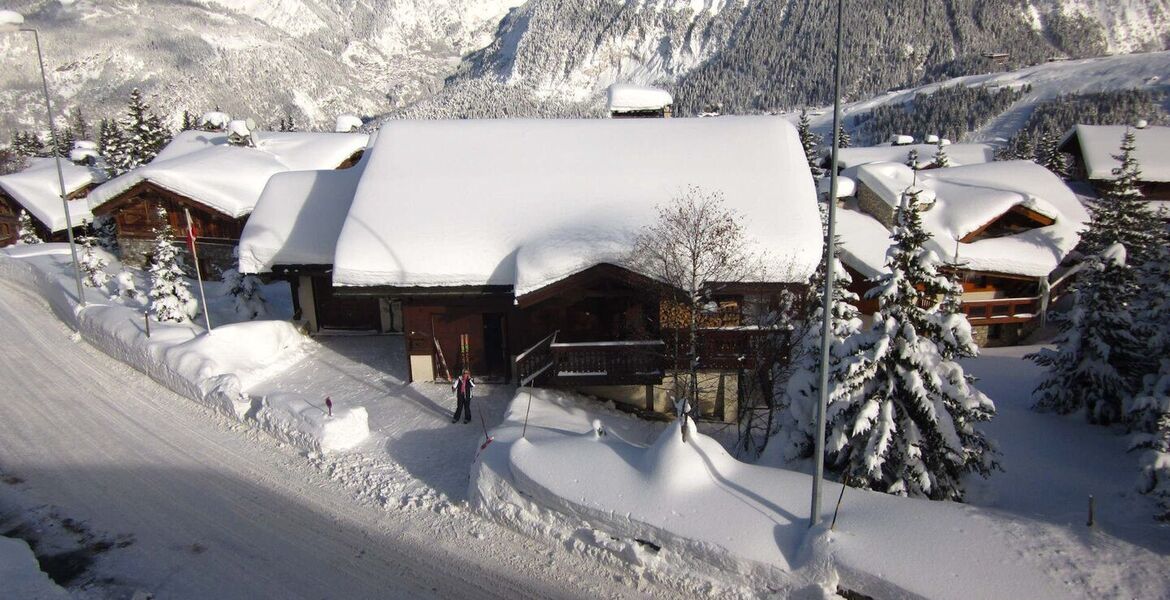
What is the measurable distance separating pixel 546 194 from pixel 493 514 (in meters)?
9.61

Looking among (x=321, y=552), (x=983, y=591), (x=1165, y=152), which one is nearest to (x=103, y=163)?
(x=321, y=552)

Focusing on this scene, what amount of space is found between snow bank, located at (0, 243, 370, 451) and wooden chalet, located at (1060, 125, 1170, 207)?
41.2m

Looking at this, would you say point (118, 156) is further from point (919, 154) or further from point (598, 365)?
point (919, 154)

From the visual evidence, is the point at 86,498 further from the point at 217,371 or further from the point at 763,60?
the point at 763,60

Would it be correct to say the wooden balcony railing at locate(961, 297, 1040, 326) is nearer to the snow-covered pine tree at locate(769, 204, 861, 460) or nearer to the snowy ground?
the snowy ground

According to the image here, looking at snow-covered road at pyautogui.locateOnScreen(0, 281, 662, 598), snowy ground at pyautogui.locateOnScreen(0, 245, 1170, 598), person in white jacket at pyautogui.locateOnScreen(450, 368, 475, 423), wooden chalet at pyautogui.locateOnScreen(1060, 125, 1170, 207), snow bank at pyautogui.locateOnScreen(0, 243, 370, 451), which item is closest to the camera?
snowy ground at pyautogui.locateOnScreen(0, 245, 1170, 598)

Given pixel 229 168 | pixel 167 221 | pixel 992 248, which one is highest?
pixel 229 168

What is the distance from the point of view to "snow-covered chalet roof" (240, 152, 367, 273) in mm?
19922

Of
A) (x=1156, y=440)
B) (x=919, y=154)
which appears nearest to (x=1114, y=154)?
(x=919, y=154)

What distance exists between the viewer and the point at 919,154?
50.7 meters

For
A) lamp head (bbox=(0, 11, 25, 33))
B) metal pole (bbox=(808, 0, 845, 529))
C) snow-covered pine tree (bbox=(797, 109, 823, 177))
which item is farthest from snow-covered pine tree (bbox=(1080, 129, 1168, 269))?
lamp head (bbox=(0, 11, 25, 33))

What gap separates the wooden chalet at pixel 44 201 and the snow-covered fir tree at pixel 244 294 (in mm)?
17490

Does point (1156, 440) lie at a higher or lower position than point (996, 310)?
higher

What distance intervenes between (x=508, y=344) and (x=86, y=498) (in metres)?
9.58
